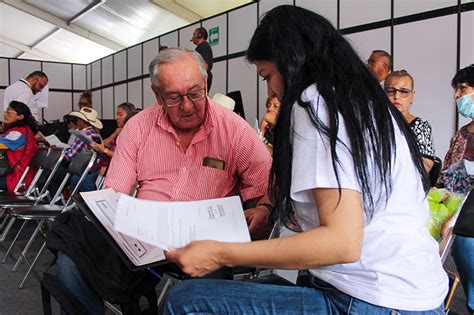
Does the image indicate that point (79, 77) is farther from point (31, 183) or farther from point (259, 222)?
point (259, 222)

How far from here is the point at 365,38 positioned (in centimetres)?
461

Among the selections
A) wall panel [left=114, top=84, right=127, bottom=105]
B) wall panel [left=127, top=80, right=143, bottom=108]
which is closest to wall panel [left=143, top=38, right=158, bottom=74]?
wall panel [left=127, top=80, right=143, bottom=108]

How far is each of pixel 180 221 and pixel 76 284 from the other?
2.25 feet

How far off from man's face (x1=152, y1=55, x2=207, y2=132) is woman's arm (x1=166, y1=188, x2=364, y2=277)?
79 cm

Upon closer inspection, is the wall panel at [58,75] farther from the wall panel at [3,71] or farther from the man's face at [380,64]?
the man's face at [380,64]

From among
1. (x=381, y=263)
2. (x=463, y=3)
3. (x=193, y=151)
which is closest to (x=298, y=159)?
(x=381, y=263)

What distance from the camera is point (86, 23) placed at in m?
10.3

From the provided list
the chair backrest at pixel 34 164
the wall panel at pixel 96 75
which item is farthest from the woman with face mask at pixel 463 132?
the wall panel at pixel 96 75

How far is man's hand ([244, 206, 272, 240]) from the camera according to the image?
1.30 meters

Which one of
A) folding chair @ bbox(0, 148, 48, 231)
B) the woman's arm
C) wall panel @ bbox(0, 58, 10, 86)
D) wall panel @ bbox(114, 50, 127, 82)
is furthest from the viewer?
wall panel @ bbox(0, 58, 10, 86)

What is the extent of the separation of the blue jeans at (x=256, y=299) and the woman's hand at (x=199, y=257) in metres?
0.09

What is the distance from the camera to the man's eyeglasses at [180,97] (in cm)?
146

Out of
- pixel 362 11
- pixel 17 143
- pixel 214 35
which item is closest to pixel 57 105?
pixel 214 35

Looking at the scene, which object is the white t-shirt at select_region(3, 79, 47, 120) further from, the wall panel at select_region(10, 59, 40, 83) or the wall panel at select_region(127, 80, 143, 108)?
the wall panel at select_region(10, 59, 40, 83)
